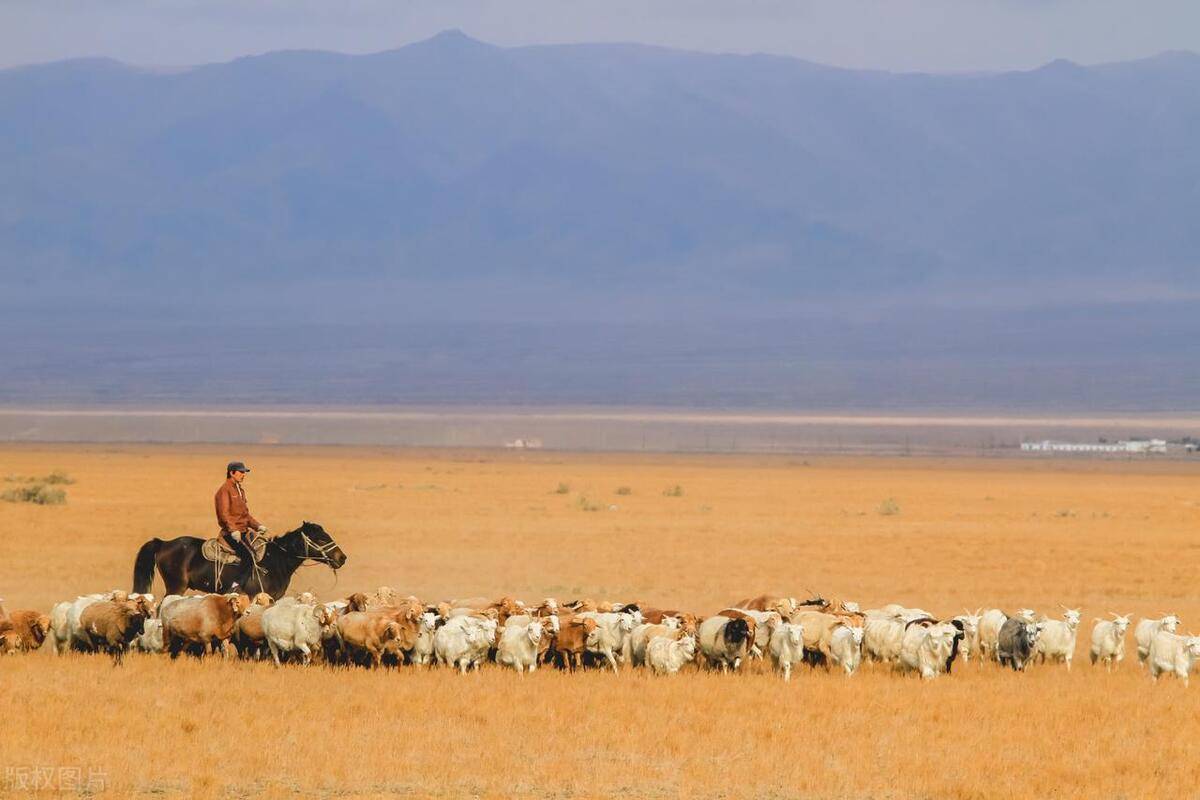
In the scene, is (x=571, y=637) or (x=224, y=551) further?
(x=224, y=551)

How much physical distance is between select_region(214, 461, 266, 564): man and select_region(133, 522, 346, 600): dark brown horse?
14 cm

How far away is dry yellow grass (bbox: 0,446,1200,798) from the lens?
459 inches

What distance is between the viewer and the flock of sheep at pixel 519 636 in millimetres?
15633

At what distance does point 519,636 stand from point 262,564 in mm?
3355

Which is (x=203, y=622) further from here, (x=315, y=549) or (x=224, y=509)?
(x=315, y=549)

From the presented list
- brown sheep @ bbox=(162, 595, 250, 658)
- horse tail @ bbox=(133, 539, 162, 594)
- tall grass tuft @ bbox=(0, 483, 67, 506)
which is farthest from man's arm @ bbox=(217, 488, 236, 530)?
tall grass tuft @ bbox=(0, 483, 67, 506)

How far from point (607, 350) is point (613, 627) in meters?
141

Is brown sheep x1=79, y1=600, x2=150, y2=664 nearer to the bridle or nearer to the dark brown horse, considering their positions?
the dark brown horse

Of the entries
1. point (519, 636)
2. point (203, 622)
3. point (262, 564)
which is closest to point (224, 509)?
point (262, 564)

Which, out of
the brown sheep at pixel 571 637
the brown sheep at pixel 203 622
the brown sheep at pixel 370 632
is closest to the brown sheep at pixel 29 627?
the brown sheep at pixel 203 622

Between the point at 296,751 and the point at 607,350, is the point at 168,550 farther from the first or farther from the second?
the point at 607,350

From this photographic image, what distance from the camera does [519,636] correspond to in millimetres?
15727

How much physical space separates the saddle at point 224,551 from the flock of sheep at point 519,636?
128 cm

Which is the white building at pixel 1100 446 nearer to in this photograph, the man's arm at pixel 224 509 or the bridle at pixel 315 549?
the bridle at pixel 315 549
